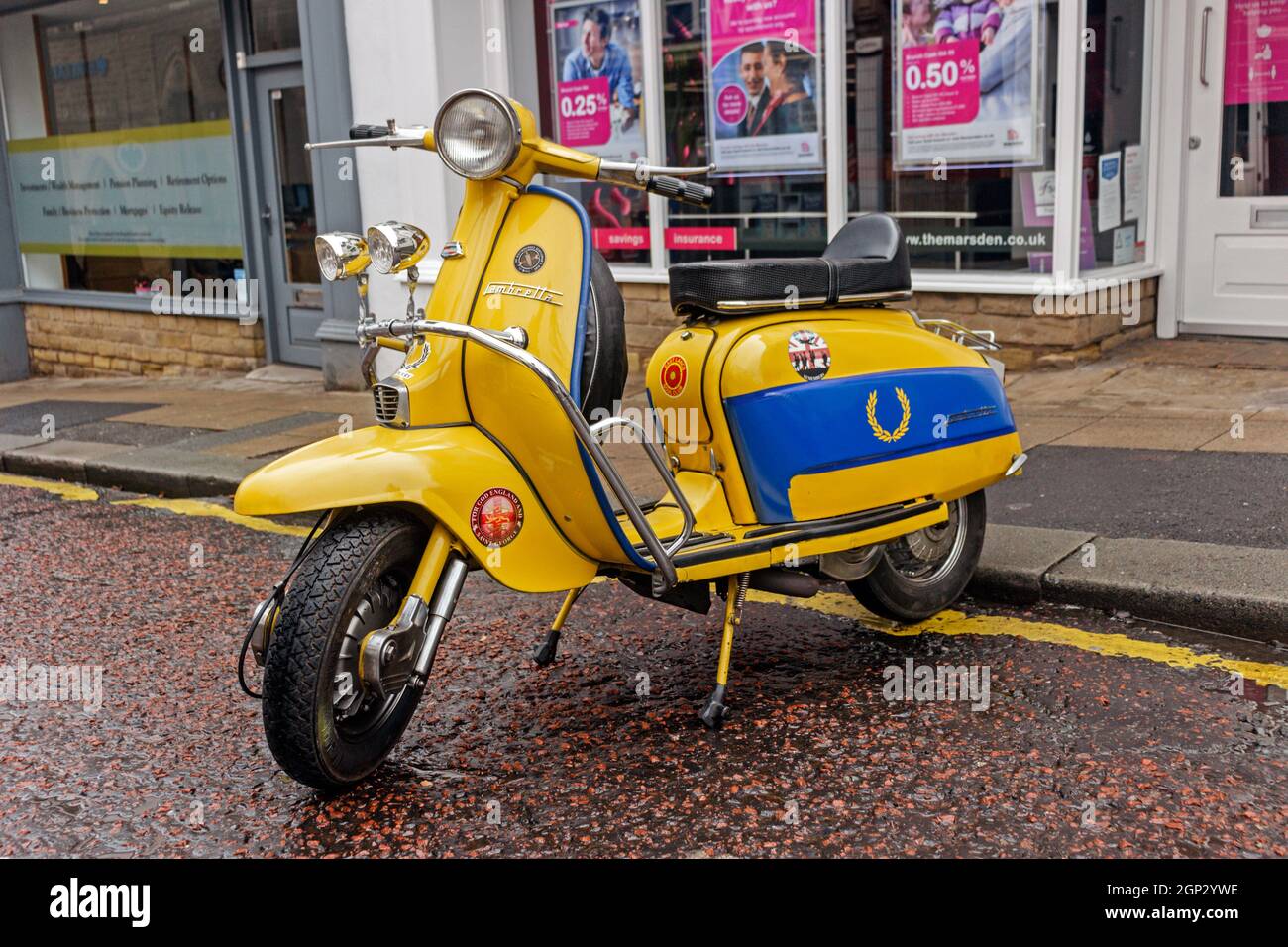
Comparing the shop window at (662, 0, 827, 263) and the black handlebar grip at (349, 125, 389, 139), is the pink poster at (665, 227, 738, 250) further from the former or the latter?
the black handlebar grip at (349, 125, 389, 139)

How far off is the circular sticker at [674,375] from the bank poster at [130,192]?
813 centimetres

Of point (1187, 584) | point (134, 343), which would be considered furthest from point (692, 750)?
point (134, 343)

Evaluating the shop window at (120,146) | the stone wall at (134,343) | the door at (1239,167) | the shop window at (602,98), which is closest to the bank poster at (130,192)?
the shop window at (120,146)

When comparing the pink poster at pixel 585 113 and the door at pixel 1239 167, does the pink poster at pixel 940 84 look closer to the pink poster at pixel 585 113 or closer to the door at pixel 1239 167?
the door at pixel 1239 167

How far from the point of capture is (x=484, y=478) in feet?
10.9

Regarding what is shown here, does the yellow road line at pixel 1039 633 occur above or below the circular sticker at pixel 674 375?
below

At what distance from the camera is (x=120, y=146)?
12.2 metres

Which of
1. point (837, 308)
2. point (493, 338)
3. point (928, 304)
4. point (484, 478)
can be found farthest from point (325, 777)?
A: point (928, 304)

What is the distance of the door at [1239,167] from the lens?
7777 mm

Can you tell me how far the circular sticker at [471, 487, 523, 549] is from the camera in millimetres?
3316

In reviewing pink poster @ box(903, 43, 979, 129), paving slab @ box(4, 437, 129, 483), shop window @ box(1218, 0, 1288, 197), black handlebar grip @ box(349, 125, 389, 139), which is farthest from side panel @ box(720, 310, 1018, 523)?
paving slab @ box(4, 437, 129, 483)

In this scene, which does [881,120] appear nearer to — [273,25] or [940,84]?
[940,84]

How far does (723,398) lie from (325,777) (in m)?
1.45

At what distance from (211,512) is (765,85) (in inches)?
172
